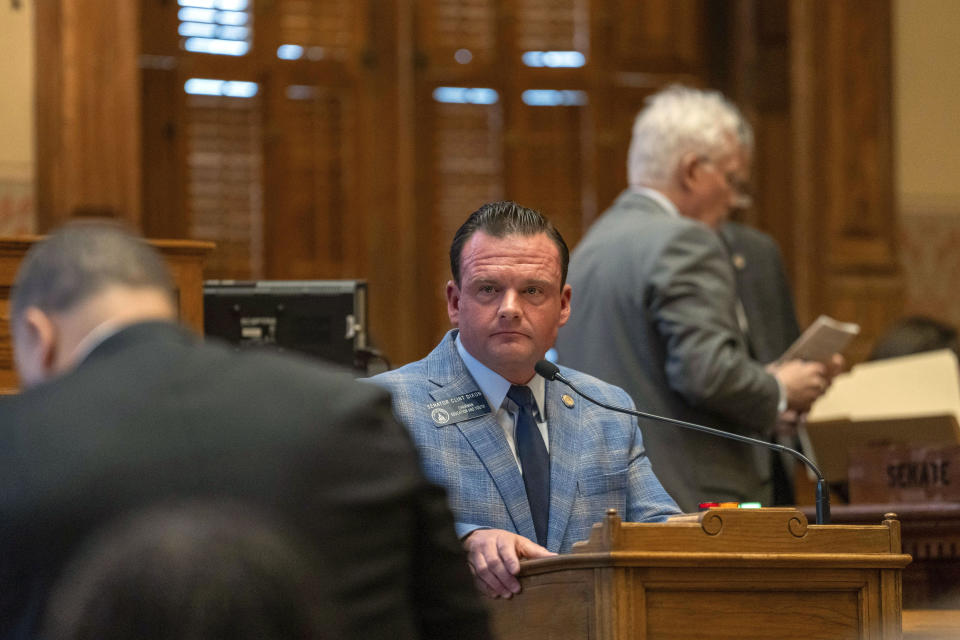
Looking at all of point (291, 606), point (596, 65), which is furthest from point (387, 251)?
point (291, 606)

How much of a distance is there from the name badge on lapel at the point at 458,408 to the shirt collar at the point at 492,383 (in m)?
0.02

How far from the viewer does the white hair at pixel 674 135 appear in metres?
4.54

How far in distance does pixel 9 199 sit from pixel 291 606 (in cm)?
489

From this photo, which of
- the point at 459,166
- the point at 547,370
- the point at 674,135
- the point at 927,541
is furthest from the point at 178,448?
the point at 459,166

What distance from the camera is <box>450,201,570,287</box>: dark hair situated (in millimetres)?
3084

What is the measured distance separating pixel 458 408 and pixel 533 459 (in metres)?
0.19

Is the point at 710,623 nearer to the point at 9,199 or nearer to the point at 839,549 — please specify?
the point at 839,549

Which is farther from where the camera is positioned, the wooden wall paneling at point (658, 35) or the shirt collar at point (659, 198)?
the wooden wall paneling at point (658, 35)

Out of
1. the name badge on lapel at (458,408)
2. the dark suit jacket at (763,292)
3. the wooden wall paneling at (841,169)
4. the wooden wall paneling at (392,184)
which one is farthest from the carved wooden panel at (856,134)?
the name badge on lapel at (458,408)

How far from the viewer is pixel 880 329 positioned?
21.7 feet

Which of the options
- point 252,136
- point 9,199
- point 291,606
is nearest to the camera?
point 291,606

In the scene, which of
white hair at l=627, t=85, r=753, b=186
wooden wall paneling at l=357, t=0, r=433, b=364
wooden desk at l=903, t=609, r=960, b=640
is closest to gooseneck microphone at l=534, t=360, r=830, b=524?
wooden desk at l=903, t=609, r=960, b=640

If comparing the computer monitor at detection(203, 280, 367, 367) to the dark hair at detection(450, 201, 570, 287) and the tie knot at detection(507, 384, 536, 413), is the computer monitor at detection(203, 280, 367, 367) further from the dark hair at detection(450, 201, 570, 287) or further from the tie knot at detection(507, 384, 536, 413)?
the tie knot at detection(507, 384, 536, 413)

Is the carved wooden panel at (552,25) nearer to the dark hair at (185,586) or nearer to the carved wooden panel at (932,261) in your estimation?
the carved wooden panel at (932,261)
